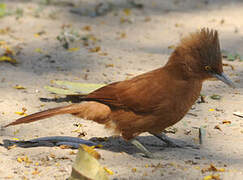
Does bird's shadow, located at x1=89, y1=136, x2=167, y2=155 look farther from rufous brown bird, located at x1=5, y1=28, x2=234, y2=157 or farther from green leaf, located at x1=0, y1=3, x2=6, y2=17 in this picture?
green leaf, located at x1=0, y1=3, x2=6, y2=17

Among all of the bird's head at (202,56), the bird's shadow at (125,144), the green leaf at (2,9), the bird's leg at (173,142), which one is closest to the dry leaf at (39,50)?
the green leaf at (2,9)

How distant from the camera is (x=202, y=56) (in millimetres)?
3885

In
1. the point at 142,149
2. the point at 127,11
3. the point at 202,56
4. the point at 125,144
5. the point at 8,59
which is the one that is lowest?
the point at 125,144

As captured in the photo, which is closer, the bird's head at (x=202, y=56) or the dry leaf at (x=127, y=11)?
the bird's head at (x=202, y=56)

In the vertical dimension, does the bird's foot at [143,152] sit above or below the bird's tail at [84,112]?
below

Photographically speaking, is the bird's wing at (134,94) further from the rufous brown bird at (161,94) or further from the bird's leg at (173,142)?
the bird's leg at (173,142)

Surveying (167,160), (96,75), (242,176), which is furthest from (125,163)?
(96,75)

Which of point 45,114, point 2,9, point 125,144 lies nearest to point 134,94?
point 125,144

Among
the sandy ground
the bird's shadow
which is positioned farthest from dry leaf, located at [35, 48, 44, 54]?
the bird's shadow

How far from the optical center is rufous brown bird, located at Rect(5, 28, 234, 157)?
3867 millimetres

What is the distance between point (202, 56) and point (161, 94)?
50cm

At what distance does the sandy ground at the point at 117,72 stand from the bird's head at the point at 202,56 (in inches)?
28.1

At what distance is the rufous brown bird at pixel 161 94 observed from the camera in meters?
3.87

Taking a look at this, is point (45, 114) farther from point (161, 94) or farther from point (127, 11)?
point (127, 11)
